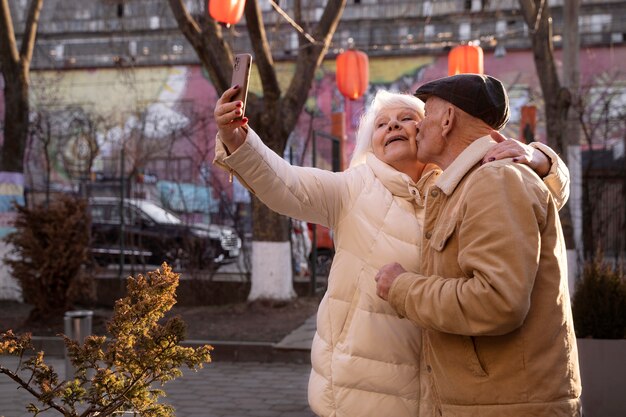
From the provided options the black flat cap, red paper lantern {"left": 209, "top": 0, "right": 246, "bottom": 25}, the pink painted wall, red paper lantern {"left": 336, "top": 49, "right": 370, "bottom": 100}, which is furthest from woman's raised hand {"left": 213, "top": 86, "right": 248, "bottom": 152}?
the pink painted wall

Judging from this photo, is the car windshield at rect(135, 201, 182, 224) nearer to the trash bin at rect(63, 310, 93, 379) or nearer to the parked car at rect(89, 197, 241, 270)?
the parked car at rect(89, 197, 241, 270)

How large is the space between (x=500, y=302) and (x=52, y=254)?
29.5 feet

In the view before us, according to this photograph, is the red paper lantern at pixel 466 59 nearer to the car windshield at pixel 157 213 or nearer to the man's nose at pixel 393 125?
the car windshield at pixel 157 213

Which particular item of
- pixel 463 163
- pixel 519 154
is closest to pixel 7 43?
pixel 463 163

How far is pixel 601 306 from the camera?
6066 mm

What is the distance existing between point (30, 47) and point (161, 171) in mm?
8990

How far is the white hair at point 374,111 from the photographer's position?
3510 mm

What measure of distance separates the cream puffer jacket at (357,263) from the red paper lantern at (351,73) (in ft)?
33.0

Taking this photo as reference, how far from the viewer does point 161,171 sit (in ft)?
72.9

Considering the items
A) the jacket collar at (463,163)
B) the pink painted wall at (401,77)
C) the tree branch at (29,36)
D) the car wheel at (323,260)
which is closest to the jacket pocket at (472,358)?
the jacket collar at (463,163)

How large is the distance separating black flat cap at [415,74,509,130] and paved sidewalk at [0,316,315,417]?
474 centimetres

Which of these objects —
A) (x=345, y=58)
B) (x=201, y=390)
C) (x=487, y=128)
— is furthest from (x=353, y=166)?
(x=345, y=58)

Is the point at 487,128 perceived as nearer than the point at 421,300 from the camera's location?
No

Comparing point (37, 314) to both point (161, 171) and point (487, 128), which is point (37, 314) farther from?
point (161, 171)
